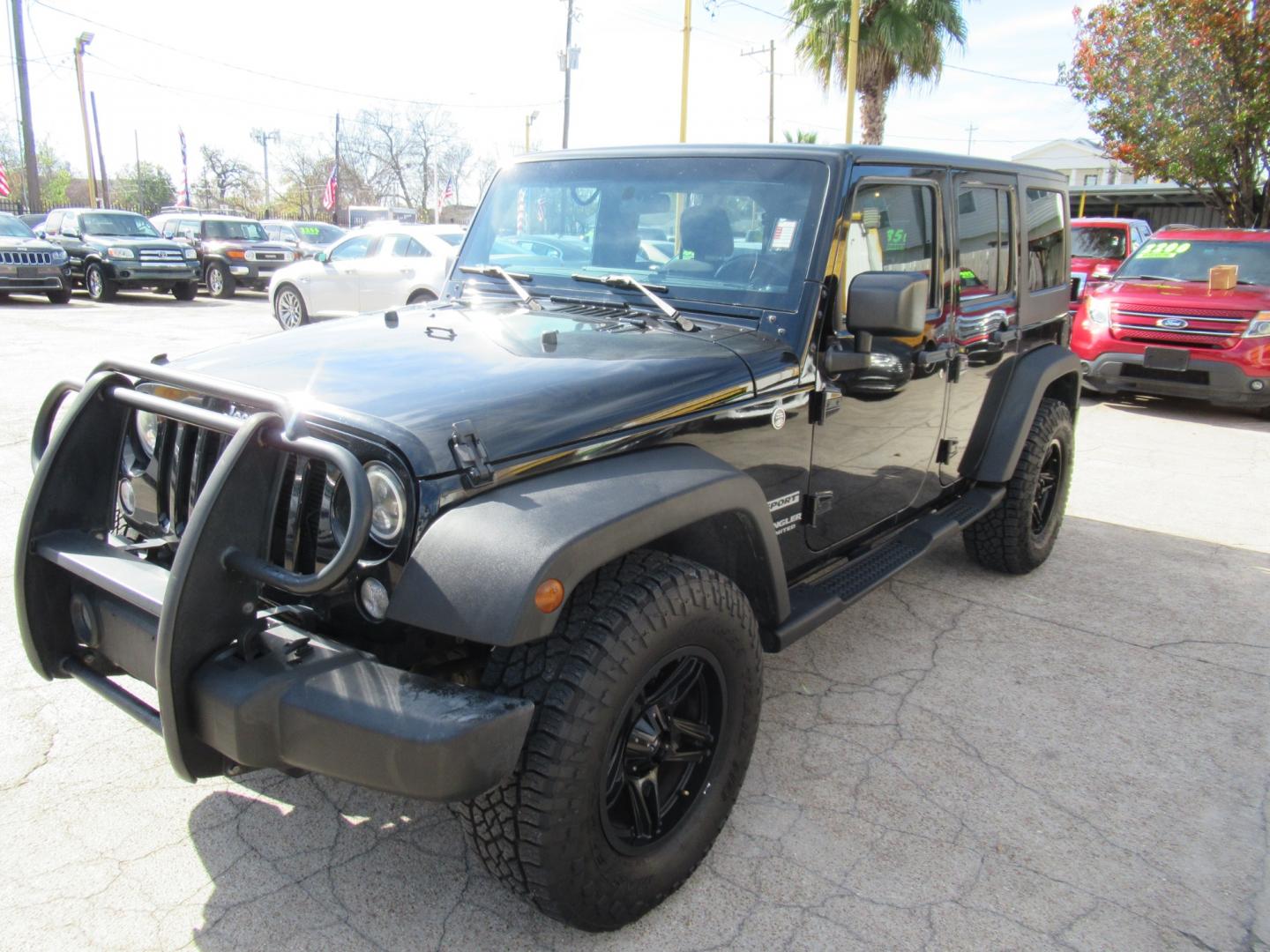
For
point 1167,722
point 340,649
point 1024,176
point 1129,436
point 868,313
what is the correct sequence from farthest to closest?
point 1129,436, point 1024,176, point 1167,722, point 868,313, point 340,649

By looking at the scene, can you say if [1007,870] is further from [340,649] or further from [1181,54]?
[1181,54]

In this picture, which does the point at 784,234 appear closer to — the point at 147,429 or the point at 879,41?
the point at 147,429

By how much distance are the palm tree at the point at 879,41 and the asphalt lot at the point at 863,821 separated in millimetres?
→ 16750

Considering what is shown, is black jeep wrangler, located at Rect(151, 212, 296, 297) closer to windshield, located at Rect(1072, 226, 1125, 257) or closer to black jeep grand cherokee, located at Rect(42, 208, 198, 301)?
black jeep grand cherokee, located at Rect(42, 208, 198, 301)

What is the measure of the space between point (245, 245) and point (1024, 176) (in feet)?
59.9

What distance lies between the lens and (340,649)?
1.94 metres

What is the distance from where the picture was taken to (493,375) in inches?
94.2

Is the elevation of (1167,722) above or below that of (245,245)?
below

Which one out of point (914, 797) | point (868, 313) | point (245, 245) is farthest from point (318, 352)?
point (245, 245)

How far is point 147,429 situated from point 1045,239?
403 cm

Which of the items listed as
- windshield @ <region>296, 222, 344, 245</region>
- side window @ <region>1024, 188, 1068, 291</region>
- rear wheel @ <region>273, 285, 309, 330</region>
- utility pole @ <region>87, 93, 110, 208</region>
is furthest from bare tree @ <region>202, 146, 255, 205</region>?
side window @ <region>1024, 188, 1068, 291</region>

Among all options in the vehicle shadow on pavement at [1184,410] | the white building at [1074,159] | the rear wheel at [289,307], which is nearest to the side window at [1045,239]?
the vehicle shadow on pavement at [1184,410]

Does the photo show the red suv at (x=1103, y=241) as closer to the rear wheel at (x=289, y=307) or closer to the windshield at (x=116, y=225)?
the rear wheel at (x=289, y=307)

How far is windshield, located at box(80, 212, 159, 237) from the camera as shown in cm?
1747
